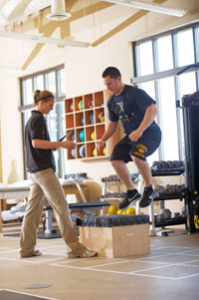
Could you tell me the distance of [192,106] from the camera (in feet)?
22.6

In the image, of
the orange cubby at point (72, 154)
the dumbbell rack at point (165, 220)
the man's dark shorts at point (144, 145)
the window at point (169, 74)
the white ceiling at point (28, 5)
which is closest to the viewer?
the man's dark shorts at point (144, 145)

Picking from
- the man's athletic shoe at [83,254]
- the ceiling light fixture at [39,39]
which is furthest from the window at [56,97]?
the man's athletic shoe at [83,254]

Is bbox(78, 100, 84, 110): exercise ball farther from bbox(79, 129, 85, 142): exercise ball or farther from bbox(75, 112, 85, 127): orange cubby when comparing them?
bbox(79, 129, 85, 142): exercise ball

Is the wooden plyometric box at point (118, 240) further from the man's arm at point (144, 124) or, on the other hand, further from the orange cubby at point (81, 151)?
the orange cubby at point (81, 151)

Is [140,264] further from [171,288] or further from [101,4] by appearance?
[101,4]

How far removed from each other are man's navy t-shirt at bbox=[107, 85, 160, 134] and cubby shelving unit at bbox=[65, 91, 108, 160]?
5.41 meters

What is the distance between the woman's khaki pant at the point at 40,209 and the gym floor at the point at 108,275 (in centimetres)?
18

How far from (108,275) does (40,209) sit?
4.90 ft

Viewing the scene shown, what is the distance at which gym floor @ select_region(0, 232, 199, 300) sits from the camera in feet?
10.4

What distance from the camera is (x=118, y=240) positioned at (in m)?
5.05

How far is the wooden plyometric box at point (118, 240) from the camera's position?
5.01m

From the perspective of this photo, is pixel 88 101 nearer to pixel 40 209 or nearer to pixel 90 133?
pixel 90 133

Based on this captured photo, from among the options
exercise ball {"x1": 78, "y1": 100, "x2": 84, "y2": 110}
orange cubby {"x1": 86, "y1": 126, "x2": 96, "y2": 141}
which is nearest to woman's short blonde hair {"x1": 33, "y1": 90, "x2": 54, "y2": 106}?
orange cubby {"x1": 86, "y1": 126, "x2": 96, "y2": 141}

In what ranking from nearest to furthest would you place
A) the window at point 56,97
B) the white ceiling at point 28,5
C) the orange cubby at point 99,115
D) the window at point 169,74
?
the window at point 169,74 → the white ceiling at point 28,5 → the orange cubby at point 99,115 → the window at point 56,97
